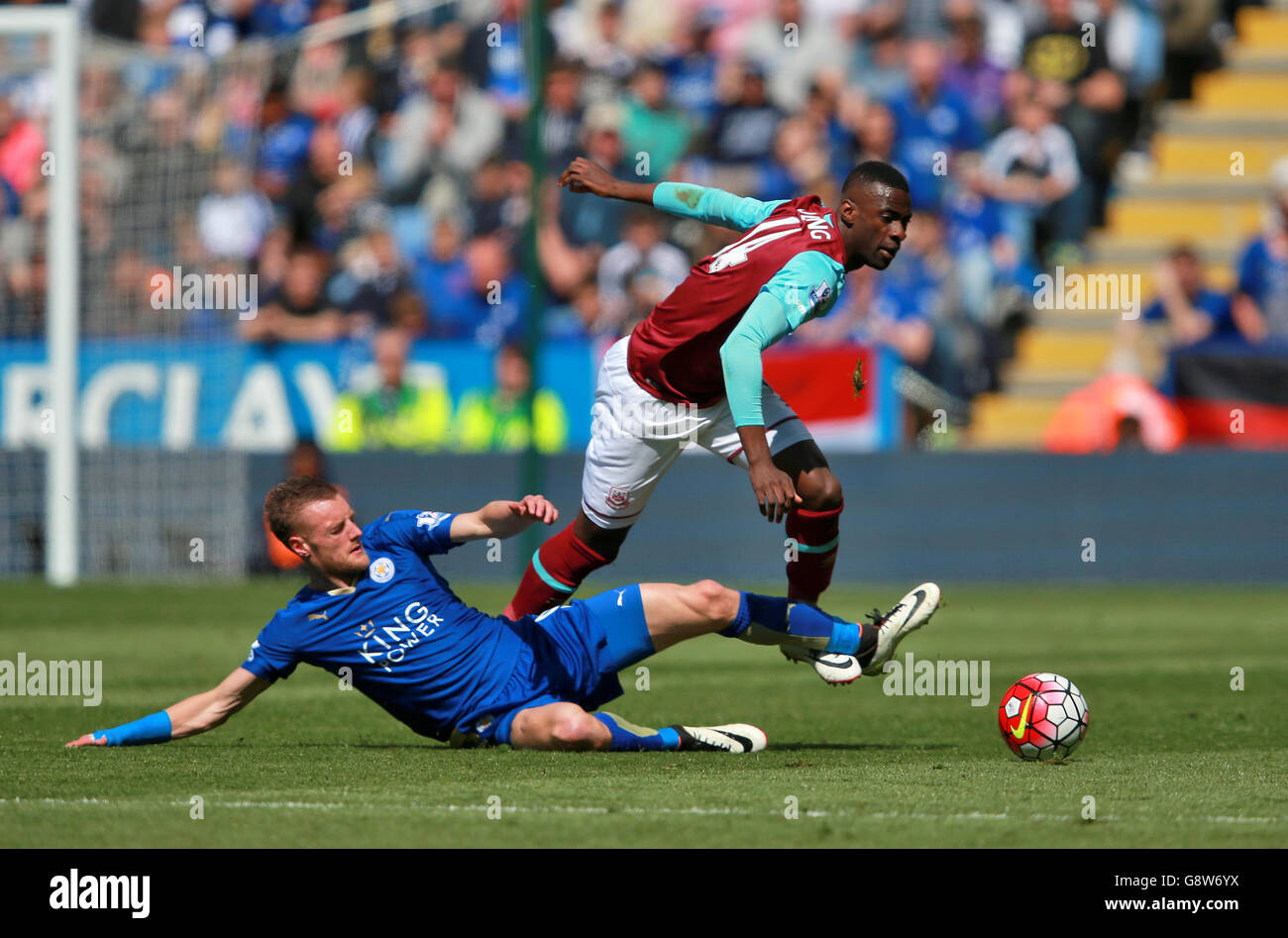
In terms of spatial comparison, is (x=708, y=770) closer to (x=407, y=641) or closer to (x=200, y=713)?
(x=407, y=641)

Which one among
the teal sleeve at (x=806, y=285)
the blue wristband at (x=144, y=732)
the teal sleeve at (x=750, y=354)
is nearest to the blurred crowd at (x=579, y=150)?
the teal sleeve at (x=806, y=285)

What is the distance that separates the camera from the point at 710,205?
27.2 ft

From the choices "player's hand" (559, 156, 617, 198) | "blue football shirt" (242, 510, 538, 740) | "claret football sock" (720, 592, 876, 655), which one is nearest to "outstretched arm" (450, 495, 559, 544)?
"blue football shirt" (242, 510, 538, 740)

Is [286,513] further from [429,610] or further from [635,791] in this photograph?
[635,791]

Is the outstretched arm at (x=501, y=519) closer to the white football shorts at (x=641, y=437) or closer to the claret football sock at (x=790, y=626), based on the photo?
the claret football sock at (x=790, y=626)

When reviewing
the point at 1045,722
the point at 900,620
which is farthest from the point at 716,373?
the point at 1045,722

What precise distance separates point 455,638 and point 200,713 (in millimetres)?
960

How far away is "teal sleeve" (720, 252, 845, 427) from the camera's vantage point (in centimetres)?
730

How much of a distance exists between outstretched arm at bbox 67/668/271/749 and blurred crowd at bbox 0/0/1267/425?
10886mm

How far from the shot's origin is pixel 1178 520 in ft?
55.6

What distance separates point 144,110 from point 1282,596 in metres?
11.0

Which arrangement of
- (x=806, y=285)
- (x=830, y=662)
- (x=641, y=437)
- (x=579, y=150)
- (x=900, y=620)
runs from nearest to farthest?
1. (x=806, y=285)
2. (x=830, y=662)
3. (x=900, y=620)
4. (x=641, y=437)
5. (x=579, y=150)

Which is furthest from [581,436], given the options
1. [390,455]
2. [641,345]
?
[641,345]

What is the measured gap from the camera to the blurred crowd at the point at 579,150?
17984 mm
